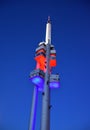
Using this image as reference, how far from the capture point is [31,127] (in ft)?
99.0

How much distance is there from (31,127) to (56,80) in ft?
25.4

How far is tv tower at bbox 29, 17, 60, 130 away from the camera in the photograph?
87.2 ft

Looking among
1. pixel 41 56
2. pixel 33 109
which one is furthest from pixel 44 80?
pixel 41 56

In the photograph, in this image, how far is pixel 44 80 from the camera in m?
30.9

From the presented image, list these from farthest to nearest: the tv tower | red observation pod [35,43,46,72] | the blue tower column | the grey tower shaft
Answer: red observation pod [35,43,46,72] → the blue tower column → the tv tower → the grey tower shaft

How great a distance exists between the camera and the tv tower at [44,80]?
26594mm

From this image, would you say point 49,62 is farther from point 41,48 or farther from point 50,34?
point 50,34

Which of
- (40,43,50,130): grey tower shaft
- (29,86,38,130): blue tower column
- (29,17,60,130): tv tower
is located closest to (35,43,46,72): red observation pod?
(29,17,60,130): tv tower

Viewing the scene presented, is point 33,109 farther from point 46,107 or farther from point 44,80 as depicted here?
point 46,107

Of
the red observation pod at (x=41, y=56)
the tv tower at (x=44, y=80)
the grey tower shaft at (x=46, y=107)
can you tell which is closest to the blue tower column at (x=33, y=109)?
the tv tower at (x=44, y=80)

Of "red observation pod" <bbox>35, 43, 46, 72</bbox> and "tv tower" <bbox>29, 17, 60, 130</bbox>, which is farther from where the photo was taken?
"red observation pod" <bbox>35, 43, 46, 72</bbox>

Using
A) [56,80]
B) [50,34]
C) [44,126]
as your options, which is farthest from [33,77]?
[50,34]

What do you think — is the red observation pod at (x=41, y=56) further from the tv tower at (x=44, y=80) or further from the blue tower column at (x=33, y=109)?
the blue tower column at (x=33, y=109)

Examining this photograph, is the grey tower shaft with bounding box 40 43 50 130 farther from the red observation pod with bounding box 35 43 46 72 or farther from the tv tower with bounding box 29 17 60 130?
the red observation pod with bounding box 35 43 46 72
